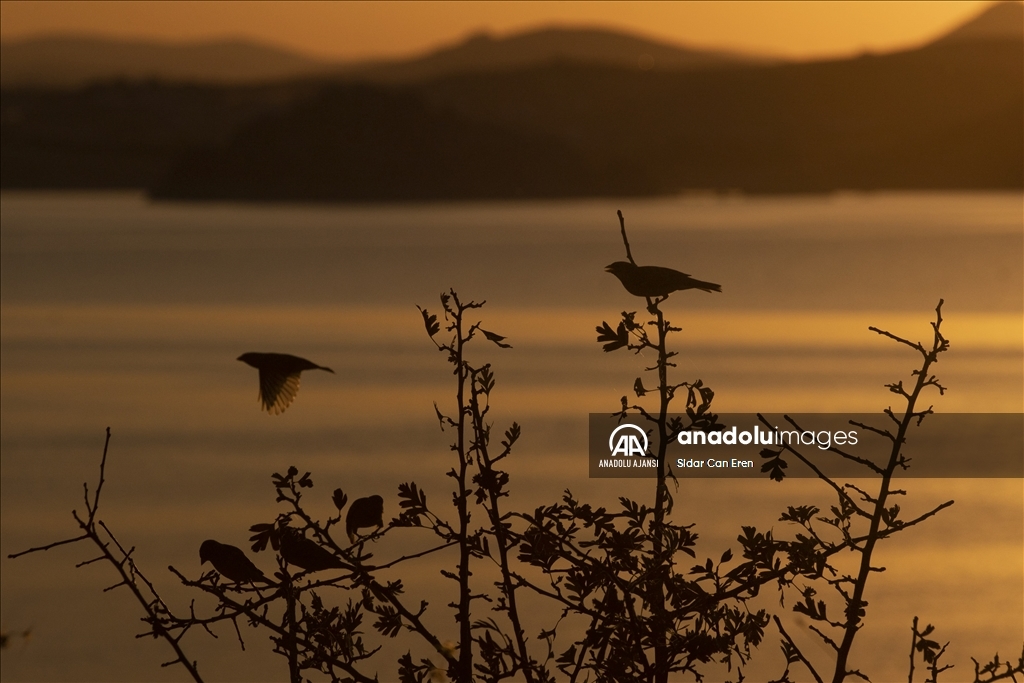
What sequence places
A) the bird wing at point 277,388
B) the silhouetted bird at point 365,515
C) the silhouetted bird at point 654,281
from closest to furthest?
the silhouetted bird at point 365,515, the bird wing at point 277,388, the silhouetted bird at point 654,281

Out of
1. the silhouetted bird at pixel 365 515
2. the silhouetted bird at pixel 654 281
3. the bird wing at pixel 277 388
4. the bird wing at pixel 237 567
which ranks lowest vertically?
the bird wing at pixel 237 567

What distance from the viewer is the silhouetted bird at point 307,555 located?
76.4 inches

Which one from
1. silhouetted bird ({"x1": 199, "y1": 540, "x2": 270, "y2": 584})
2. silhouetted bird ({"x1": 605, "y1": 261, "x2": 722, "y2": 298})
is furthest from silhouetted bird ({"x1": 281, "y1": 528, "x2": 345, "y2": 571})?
silhouetted bird ({"x1": 605, "y1": 261, "x2": 722, "y2": 298})

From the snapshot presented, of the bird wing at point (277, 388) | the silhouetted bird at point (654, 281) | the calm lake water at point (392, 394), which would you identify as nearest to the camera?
the bird wing at point (277, 388)

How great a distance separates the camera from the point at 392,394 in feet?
69.9

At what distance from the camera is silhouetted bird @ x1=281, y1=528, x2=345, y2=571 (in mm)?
1939

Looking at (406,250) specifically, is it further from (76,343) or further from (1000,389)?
(1000,389)

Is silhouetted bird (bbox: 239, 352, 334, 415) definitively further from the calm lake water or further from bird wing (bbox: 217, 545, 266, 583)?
the calm lake water

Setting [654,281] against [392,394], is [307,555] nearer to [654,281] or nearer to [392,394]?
[654,281]

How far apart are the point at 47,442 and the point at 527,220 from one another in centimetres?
10974

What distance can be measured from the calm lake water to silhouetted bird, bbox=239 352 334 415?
159 centimetres

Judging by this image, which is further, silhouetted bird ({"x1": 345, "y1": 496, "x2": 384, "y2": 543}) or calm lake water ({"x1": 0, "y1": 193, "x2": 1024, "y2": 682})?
calm lake water ({"x1": 0, "y1": 193, "x2": 1024, "y2": 682})

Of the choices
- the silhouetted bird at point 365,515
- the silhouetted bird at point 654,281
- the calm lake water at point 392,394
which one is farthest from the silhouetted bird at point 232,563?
the calm lake water at point 392,394

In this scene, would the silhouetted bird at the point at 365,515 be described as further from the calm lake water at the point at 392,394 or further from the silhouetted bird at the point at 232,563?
the calm lake water at the point at 392,394
